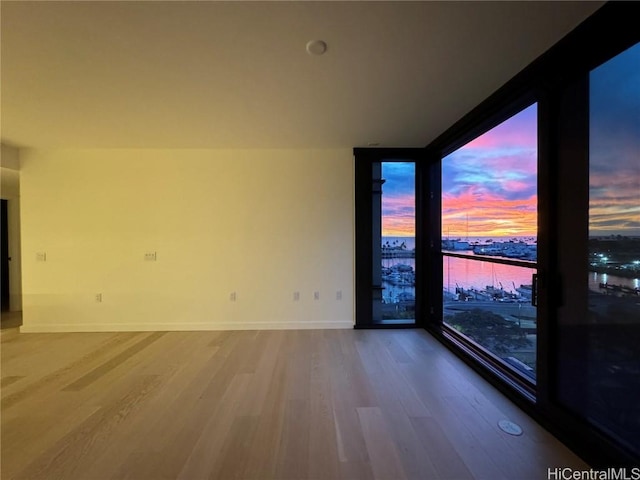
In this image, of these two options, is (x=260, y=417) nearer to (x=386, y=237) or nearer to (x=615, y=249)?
(x=615, y=249)

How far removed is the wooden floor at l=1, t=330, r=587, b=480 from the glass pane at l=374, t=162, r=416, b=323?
869 mm

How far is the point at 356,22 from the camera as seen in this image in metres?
1.62

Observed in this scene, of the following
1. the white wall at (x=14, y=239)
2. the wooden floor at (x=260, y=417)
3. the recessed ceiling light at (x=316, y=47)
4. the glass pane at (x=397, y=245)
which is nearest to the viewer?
the wooden floor at (x=260, y=417)

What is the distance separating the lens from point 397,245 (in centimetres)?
412

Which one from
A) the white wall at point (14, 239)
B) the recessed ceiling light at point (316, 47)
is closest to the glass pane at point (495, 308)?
the recessed ceiling light at point (316, 47)

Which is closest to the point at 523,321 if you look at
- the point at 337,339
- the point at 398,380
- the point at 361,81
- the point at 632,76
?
the point at 398,380

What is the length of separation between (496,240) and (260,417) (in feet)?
8.39

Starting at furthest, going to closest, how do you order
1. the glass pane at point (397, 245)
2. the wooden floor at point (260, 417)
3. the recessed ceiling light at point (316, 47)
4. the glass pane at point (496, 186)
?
the glass pane at point (397, 245) < the glass pane at point (496, 186) < the recessed ceiling light at point (316, 47) < the wooden floor at point (260, 417)

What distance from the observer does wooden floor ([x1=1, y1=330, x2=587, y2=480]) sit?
1598 millimetres

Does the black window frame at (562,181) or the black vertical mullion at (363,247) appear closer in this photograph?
the black window frame at (562,181)

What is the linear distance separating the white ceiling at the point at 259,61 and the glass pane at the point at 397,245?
0.98 meters

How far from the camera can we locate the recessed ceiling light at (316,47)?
1777 millimetres

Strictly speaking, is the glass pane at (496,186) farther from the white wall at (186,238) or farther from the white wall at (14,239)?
the white wall at (14,239)

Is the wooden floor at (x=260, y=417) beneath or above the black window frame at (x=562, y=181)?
beneath
